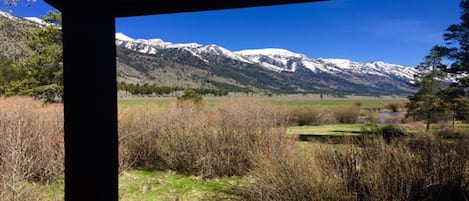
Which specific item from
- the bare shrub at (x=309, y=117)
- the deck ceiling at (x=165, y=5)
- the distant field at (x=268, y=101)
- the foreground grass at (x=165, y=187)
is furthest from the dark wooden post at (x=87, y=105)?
the bare shrub at (x=309, y=117)

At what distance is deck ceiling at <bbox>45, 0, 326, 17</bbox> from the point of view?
119 centimetres

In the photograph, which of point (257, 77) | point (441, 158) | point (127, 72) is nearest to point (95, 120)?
point (441, 158)

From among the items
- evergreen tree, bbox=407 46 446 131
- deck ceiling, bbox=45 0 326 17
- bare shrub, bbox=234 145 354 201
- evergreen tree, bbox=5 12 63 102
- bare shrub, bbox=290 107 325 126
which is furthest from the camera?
bare shrub, bbox=290 107 325 126

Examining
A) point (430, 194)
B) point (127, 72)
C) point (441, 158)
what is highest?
point (127, 72)

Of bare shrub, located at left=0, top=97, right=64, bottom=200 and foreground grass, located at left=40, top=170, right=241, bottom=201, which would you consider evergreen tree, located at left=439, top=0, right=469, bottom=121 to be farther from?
bare shrub, located at left=0, top=97, right=64, bottom=200

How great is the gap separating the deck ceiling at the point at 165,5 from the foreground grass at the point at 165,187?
527cm

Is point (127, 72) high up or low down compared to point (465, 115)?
up

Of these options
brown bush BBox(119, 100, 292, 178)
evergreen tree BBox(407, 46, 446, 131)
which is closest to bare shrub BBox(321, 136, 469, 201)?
brown bush BBox(119, 100, 292, 178)

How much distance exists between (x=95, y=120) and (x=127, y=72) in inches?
3445

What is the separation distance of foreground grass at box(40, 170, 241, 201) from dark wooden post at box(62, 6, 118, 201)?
16.5 feet

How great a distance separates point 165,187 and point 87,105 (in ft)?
21.6

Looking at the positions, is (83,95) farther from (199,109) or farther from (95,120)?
(199,109)

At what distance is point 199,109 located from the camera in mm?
10352

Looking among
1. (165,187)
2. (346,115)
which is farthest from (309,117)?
(165,187)
